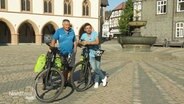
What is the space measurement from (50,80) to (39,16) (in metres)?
37.3

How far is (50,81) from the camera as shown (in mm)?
7246

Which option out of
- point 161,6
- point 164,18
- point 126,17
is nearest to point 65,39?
point 164,18

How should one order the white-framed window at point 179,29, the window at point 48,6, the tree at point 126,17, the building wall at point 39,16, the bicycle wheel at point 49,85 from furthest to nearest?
the tree at point 126,17 < the window at point 48,6 < the building wall at point 39,16 < the white-framed window at point 179,29 < the bicycle wheel at point 49,85

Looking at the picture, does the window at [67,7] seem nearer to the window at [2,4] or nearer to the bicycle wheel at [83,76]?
the window at [2,4]

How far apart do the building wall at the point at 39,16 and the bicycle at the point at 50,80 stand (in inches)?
1367

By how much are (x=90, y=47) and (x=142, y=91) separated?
1.82m

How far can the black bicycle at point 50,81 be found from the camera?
6844 millimetres

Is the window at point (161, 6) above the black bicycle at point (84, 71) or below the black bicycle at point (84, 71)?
above

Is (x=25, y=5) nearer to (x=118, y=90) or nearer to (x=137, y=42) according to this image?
(x=137, y=42)

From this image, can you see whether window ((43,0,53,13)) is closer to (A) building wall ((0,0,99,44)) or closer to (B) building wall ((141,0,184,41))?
(A) building wall ((0,0,99,44))

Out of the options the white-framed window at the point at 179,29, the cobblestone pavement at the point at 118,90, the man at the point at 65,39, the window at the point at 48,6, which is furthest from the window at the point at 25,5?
the man at the point at 65,39

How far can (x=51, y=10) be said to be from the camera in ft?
146

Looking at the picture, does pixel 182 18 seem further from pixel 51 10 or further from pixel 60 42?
pixel 60 42

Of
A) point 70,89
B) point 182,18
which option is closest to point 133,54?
point 70,89
